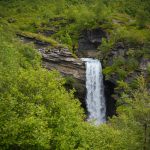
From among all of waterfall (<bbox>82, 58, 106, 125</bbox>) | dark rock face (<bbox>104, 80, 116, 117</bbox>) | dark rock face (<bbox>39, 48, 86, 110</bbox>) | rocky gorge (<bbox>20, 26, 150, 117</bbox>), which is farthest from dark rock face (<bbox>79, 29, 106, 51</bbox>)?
dark rock face (<bbox>39, 48, 86, 110</bbox>)

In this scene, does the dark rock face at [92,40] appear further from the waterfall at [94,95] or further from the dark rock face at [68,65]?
the dark rock face at [68,65]

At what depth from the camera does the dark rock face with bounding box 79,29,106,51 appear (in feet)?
344

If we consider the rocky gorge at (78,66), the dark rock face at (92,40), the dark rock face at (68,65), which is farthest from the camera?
the dark rock face at (92,40)

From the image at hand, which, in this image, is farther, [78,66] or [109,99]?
[109,99]

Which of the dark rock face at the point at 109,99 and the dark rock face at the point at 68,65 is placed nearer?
the dark rock face at the point at 68,65

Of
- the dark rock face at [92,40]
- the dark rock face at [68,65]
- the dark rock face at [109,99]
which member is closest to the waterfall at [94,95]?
the dark rock face at [109,99]

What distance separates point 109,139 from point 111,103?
164ft

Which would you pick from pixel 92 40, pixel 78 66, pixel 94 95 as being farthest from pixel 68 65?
pixel 92 40

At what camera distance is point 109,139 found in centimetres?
4175

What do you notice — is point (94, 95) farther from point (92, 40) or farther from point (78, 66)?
point (92, 40)

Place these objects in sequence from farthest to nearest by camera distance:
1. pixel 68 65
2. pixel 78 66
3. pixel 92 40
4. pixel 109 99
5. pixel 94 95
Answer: pixel 92 40, pixel 109 99, pixel 94 95, pixel 78 66, pixel 68 65

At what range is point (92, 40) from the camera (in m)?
104

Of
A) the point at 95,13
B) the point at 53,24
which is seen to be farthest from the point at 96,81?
the point at 53,24

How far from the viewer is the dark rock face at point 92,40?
104875 mm
